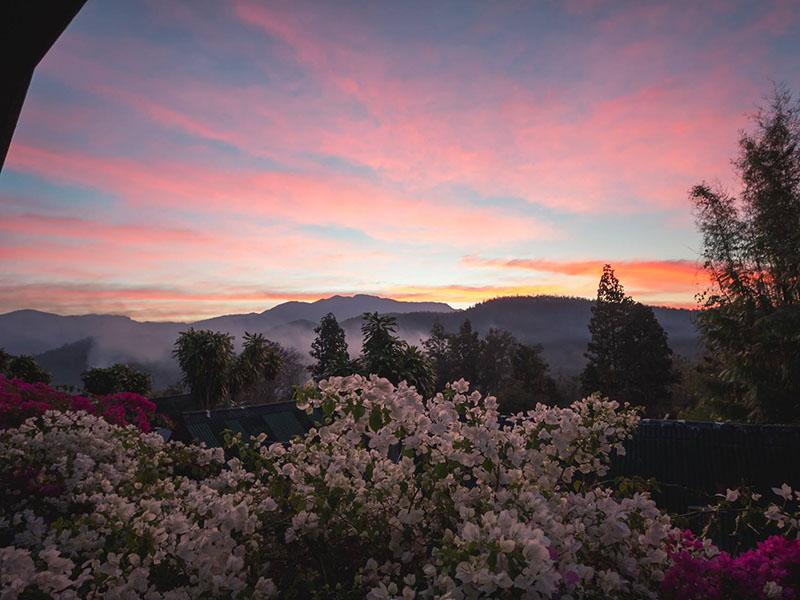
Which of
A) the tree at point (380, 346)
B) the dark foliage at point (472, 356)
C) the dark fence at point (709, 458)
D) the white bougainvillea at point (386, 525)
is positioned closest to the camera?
the white bougainvillea at point (386, 525)

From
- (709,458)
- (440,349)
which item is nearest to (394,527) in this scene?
(709,458)

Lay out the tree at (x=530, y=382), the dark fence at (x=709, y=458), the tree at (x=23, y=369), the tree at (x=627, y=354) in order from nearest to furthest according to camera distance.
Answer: the dark fence at (x=709, y=458) < the tree at (x=23, y=369) < the tree at (x=627, y=354) < the tree at (x=530, y=382)

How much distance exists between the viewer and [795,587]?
324 centimetres

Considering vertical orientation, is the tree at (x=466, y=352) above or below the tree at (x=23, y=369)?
below

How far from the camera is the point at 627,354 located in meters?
45.4

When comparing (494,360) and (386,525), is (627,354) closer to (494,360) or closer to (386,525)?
(494,360)

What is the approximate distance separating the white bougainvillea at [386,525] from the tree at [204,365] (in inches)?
1439

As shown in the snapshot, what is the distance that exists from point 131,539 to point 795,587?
435 cm

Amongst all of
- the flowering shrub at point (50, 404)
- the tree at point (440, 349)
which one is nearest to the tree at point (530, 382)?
the tree at point (440, 349)

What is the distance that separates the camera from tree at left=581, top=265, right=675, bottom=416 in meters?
44.2

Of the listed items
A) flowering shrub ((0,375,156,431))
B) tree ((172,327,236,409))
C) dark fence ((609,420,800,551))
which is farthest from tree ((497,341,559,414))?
flowering shrub ((0,375,156,431))

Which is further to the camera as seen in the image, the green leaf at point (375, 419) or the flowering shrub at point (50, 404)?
the flowering shrub at point (50, 404)

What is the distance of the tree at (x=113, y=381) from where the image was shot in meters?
32.2

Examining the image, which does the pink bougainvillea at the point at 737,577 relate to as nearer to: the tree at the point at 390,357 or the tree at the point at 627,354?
the tree at the point at 390,357
